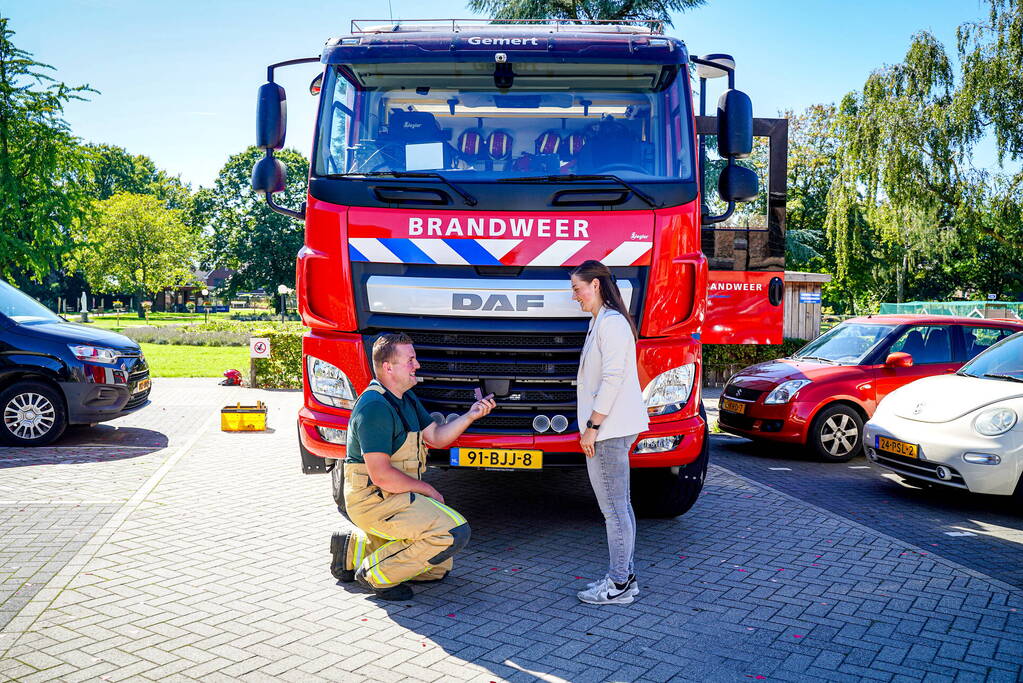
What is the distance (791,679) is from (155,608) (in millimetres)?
3275

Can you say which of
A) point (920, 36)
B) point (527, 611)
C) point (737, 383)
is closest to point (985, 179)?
point (920, 36)

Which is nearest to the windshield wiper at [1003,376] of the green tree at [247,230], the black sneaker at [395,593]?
the black sneaker at [395,593]

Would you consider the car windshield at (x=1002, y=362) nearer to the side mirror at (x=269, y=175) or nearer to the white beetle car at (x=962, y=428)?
the white beetle car at (x=962, y=428)

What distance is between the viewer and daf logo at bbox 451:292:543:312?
563cm

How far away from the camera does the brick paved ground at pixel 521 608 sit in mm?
4102

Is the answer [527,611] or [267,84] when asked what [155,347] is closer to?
[267,84]

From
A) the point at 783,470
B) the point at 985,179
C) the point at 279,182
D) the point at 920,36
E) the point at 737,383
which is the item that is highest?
the point at 920,36

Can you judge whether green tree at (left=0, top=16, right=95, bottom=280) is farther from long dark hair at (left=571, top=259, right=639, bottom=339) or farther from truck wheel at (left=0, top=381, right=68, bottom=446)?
long dark hair at (left=571, top=259, right=639, bottom=339)

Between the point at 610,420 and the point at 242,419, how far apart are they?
7.79 m

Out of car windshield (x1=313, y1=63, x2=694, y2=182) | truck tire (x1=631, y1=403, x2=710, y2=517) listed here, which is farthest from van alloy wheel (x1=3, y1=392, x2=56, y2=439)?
truck tire (x1=631, y1=403, x2=710, y2=517)

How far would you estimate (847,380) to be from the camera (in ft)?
33.0

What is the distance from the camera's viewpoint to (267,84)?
6.34 m

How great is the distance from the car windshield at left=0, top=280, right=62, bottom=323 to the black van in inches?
0.8

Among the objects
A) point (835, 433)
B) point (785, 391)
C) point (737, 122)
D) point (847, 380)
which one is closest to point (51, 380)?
point (737, 122)
